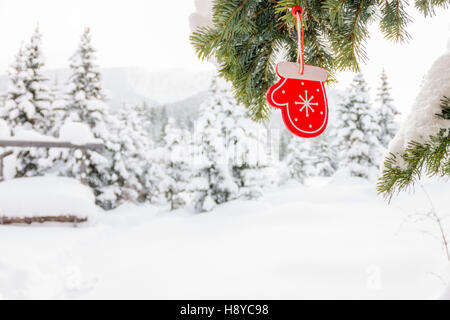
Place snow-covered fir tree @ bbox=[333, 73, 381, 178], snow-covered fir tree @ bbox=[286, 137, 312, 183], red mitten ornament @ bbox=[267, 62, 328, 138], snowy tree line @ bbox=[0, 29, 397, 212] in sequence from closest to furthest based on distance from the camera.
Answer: red mitten ornament @ bbox=[267, 62, 328, 138] < snowy tree line @ bbox=[0, 29, 397, 212] < snow-covered fir tree @ bbox=[333, 73, 381, 178] < snow-covered fir tree @ bbox=[286, 137, 312, 183]

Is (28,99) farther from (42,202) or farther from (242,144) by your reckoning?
(242,144)

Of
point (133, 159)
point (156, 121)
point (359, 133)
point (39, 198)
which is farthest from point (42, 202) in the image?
point (156, 121)

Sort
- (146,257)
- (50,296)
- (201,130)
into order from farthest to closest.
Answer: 1. (201,130)
2. (146,257)
3. (50,296)

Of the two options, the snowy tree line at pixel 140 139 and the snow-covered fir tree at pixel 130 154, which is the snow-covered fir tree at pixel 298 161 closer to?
the snowy tree line at pixel 140 139

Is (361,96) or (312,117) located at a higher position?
(361,96)

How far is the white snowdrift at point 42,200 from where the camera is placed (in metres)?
10.6

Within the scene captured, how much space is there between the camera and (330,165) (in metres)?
41.4

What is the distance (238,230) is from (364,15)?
945 cm

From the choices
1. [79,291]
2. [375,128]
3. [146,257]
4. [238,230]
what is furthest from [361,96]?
[79,291]

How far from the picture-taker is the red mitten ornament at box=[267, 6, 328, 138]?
120 cm

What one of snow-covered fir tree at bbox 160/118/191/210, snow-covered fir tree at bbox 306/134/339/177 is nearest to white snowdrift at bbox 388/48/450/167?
snow-covered fir tree at bbox 160/118/191/210

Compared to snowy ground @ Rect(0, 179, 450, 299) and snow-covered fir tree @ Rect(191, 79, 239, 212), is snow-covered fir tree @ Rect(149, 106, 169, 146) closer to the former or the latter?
snow-covered fir tree @ Rect(191, 79, 239, 212)

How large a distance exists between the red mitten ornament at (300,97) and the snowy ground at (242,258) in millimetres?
3776
